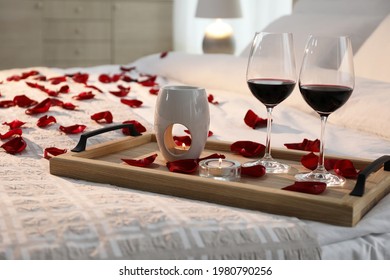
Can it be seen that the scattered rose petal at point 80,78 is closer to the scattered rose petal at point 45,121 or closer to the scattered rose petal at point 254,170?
the scattered rose petal at point 45,121

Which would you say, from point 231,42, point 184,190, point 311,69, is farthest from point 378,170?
point 231,42

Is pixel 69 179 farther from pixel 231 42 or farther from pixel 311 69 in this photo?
pixel 231 42

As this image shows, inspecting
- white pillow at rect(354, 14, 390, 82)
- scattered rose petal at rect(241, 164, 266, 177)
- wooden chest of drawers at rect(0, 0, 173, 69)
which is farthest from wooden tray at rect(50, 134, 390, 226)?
wooden chest of drawers at rect(0, 0, 173, 69)

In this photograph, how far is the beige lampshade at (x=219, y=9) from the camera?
13.2ft

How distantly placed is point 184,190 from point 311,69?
0.31 meters

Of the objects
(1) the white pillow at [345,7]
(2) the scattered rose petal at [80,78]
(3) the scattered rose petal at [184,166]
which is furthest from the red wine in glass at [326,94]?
(1) the white pillow at [345,7]

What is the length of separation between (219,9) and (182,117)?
9.76 feet

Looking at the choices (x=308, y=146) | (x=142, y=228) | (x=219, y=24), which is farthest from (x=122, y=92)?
(x=219, y=24)

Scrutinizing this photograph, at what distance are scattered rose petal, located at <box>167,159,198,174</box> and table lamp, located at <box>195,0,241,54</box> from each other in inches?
118

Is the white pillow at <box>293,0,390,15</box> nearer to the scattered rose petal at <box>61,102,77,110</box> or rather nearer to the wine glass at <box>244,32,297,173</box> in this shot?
the scattered rose petal at <box>61,102,77,110</box>

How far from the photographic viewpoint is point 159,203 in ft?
3.27

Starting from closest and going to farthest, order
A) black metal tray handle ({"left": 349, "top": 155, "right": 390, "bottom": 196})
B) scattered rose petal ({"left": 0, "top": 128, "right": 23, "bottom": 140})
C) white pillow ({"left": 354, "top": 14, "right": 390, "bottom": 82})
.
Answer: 1. black metal tray handle ({"left": 349, "top": 155, "right": 390, "bottom": 196})
2. scattered rose petal ({"left": 0, "top": 128, "right": 23, "bottom": 140})
3. white pillow ({"left": 354, "top": 14, "right": 390, "bottom": 82})

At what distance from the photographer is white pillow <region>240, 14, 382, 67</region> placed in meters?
2.61

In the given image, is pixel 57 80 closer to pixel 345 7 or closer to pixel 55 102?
pixel 55 102
